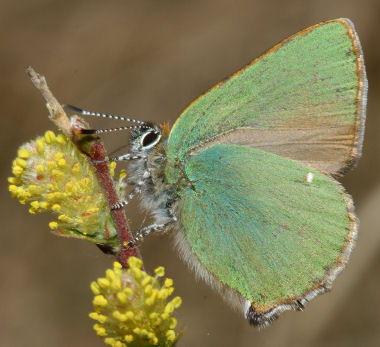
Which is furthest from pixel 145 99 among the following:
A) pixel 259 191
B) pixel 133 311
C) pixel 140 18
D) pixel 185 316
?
pixel 133 311

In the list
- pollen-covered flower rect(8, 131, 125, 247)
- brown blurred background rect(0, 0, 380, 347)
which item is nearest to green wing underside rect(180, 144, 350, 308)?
pollen-covered flower rect(8, 131, 125, 247)

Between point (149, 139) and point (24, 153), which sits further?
point (149, 139)

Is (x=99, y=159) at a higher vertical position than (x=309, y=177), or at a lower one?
higher

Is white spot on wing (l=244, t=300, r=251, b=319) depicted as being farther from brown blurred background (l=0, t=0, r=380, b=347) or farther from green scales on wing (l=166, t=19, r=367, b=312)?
brown blurred background (l=0, t=0, r=380, b=347)

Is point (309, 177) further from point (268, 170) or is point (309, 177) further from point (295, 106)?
point (295, 106)

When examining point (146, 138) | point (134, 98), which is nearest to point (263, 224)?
point (146, 138)
